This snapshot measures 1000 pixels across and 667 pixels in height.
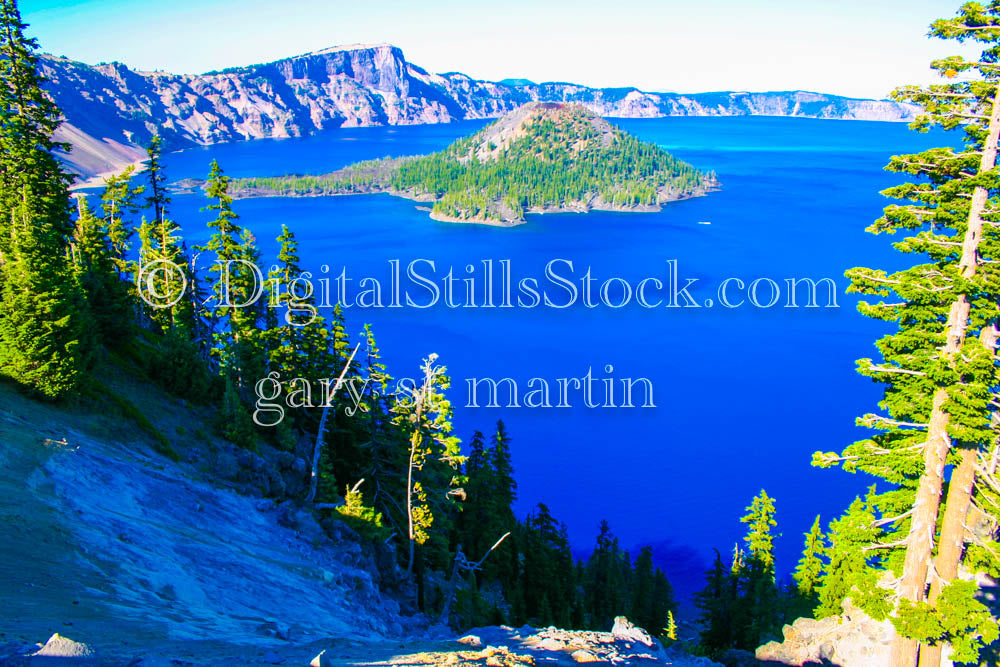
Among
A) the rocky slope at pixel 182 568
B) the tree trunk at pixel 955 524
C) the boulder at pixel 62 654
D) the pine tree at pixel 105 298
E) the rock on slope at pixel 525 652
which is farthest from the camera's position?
the pine tree at pixel 105 298

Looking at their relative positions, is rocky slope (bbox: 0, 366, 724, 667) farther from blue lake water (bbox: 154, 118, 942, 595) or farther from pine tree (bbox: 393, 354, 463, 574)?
blue lake water (bbox: 154, 118, 942, 595)

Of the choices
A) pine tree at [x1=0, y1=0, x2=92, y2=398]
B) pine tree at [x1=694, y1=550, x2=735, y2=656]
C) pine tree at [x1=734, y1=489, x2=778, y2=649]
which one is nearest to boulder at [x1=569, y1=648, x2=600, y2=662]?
pine tree at [x1=734, y1=489, x2=778, y2=649]

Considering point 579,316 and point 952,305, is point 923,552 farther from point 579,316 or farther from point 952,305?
point 579,316

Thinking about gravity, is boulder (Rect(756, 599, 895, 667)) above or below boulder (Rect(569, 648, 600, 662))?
below

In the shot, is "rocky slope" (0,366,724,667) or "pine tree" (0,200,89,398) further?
"pine tree" (0,200,89,398)

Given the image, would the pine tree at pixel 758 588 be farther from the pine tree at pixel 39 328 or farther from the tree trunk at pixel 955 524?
the pine tree at pixel 39 328

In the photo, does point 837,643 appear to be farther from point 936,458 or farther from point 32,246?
point 32,246

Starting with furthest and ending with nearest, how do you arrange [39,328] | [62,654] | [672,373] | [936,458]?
[672,373] → [39,328] → [936,458] → [62,654]

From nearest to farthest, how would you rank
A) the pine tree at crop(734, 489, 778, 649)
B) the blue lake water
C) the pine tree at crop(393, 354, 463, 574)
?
the pine tree at crop(393, 354, 463, 574) < the pine tree at crop(734, 489, 778, 649) < the blue lake water

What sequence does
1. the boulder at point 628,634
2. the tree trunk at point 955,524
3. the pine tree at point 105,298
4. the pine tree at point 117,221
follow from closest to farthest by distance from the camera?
the tree trunk at point 955,524
the boulder at point 628,634
the pine tree at point 105,298
the pine tree at point 117,221

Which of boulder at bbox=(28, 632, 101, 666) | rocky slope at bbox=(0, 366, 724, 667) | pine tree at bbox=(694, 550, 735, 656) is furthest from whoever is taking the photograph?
pine tree at bbox=(694, 550, 735, 656)

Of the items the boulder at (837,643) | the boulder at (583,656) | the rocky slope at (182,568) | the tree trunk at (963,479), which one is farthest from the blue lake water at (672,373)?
the boulder at (583,656)

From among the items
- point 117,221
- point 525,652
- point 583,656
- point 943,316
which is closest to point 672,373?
point 117,221

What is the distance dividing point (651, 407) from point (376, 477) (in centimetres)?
5640
